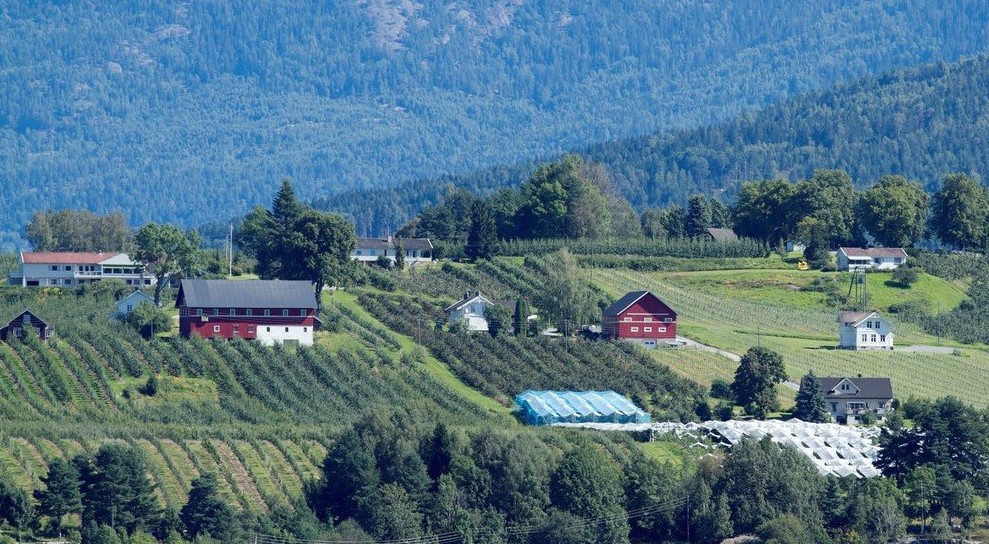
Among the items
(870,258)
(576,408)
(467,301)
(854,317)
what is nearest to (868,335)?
(854,317)

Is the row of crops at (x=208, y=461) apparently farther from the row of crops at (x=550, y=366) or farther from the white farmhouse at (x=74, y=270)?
the white farmhouse at (x=74, y=270)

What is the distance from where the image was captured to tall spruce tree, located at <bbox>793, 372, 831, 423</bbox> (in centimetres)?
9681

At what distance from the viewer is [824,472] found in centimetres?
8631

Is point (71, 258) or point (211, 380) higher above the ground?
point (71, 258)

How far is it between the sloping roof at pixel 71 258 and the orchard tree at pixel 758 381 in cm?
4459

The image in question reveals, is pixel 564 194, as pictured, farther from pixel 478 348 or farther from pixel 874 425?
pixel 874 425

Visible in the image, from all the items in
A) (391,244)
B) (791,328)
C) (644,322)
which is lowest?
(791,328)

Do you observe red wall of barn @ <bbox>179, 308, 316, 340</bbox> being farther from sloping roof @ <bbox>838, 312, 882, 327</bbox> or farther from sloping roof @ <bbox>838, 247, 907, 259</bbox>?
sloping roof @ <bbox>838, 247, 907, 259</bbox>

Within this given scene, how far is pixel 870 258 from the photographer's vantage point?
453 feet

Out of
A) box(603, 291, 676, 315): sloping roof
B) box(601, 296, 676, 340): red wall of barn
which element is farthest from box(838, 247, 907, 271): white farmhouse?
box(601, 296, 676, 340): red wall of barn

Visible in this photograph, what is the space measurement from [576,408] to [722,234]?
57.1 meters

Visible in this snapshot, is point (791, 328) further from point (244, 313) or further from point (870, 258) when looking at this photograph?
point (244, 313)

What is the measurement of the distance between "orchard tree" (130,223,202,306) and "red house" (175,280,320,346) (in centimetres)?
1058

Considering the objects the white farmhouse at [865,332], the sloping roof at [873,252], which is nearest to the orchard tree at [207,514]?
the white farmhouse at [865,332]
